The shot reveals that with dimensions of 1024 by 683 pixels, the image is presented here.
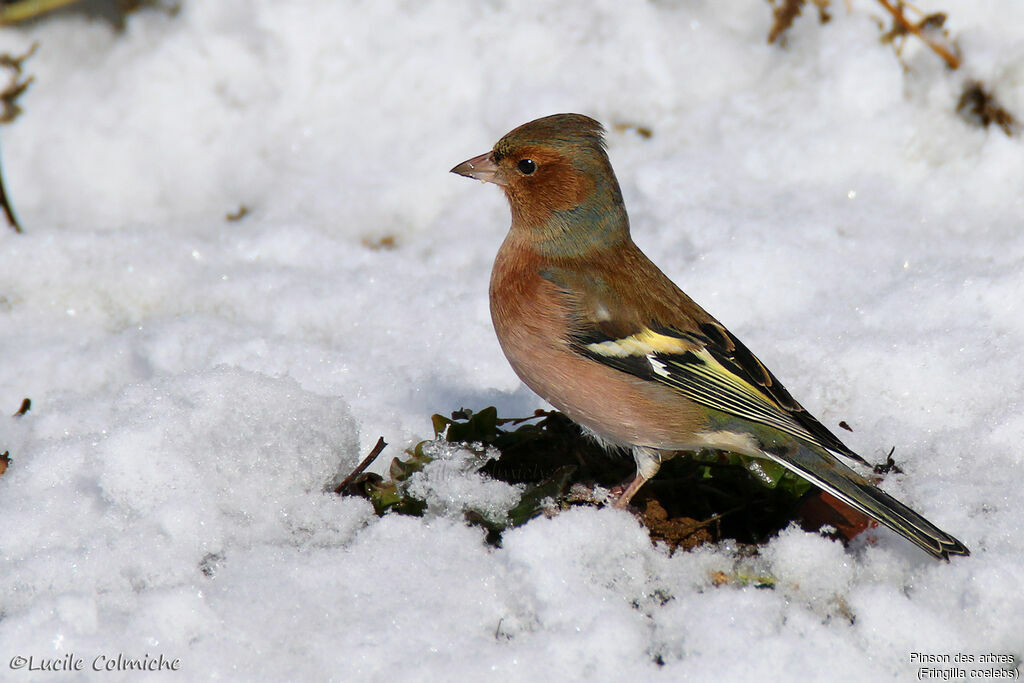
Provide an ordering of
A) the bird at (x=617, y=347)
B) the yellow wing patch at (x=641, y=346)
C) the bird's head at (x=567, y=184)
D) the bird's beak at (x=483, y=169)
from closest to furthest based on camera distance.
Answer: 1. the bird at (x=617, y=347)
2. the yellow wing patch at (x=641, y=346)
3. the bird's head at (x=567, y=184)
4. the bird's beak at (x=483, y=169)

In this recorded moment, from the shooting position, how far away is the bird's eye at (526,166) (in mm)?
3650

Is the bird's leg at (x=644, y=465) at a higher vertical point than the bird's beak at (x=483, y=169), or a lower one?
lower

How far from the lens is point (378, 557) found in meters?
2.75

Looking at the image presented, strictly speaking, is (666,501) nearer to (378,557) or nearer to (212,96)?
(378,557)

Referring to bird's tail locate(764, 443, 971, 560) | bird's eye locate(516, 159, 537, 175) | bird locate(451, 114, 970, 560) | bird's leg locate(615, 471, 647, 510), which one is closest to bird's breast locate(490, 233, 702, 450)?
bird locate(451, 114, 970, 560)

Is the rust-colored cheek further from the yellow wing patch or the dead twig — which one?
the dead twig

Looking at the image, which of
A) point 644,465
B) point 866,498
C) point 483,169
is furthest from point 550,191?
point 866,498

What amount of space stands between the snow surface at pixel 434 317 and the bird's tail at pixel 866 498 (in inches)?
2.7

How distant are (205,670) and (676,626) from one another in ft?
3.82

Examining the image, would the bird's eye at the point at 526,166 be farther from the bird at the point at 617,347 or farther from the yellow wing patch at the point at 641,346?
the yellow wing patch at the point at 641,346

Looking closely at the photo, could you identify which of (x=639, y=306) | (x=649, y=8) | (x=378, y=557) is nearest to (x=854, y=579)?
(x=639, y=306)

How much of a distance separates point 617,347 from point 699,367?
273 millimetres

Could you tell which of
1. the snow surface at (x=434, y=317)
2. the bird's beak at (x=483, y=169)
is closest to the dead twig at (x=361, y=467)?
the snow surface at (x=434, y=317)

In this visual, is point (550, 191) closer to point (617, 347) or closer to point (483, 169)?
point (483, 169)
